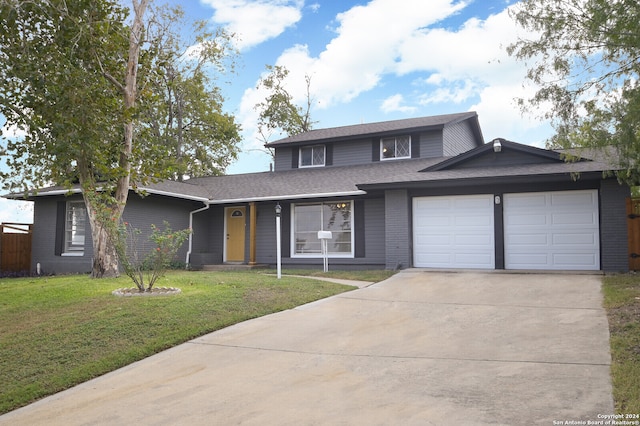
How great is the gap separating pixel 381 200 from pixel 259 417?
1191 cm

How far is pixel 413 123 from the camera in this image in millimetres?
18750

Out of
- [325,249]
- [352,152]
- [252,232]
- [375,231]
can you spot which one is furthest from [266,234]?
[352,152]

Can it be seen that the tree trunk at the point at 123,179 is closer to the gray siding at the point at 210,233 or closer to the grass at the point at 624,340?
the gray siding at the point at 210,233

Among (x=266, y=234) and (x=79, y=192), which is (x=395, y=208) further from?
(x=79, y=192)

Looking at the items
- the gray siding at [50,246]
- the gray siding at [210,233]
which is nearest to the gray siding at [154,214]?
the gray siding at [210,233]

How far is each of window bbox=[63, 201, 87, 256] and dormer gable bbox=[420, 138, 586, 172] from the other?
36.3 feet

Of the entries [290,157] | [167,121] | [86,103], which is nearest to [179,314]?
[86,103]

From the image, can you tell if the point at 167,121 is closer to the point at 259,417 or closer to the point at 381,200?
the point at 381,200

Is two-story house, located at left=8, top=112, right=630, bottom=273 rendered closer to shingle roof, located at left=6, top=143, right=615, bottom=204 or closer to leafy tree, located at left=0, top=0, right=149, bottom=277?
shingle roof, located at left=6, top=143, right=615, bottom=204

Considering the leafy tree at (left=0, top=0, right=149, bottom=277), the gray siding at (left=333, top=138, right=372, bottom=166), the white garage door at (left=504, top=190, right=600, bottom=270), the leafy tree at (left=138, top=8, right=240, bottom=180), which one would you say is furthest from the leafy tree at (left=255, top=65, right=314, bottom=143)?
the white garage door at (left=504, top=190, right=600, bottom=270)

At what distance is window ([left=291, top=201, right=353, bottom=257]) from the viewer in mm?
16109

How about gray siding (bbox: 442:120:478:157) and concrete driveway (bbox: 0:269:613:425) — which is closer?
concrete driveway (bbox: 0:269:613:425)

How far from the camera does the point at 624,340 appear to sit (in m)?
5.73

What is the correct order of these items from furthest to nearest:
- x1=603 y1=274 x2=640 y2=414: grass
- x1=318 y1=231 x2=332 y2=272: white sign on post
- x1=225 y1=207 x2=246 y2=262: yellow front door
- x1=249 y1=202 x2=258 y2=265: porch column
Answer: x1=225 y1=207 x2=246 y2=262: yellow front door
x1=249 y1=202 x2=258 y2=265: porch column
x1=318 y1=231 x2=332 y2=272: white sign on post
x1=603 y1=274 x2=640 y2=414: grass
